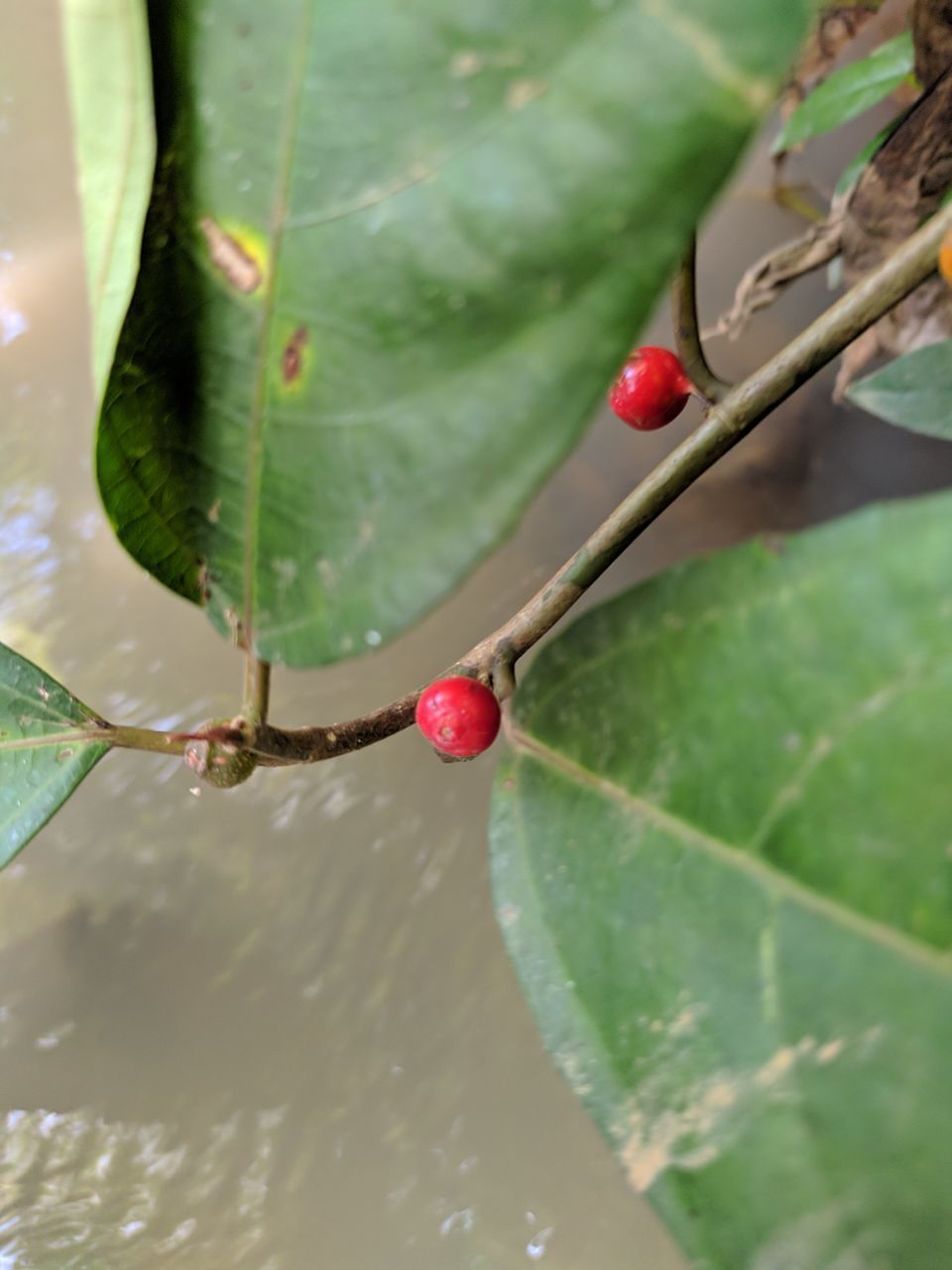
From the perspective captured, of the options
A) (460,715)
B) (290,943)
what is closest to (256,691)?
(460,715)

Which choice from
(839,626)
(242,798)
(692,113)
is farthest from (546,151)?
(242,798)

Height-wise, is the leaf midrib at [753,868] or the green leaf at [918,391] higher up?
the green leaf at [918,391]

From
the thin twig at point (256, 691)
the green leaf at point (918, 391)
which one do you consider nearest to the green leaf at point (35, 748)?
the thin twig at point (256, 691)

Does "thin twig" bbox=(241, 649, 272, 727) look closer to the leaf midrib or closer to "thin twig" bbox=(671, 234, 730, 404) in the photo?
the leaf midrib

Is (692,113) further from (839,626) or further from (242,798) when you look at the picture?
(242,798)

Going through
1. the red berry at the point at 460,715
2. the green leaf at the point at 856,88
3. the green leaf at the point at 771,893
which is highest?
the green leaf at the point at 856,88

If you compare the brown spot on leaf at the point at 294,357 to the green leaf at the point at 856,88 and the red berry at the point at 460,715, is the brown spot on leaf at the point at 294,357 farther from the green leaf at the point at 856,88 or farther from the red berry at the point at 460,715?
the green leaf at the point at 856,88

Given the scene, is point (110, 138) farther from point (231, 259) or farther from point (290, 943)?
point (290, 943)

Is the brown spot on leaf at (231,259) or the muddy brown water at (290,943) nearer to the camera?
the brown spot on leaf at (231,259)
